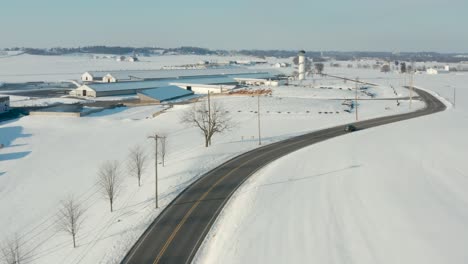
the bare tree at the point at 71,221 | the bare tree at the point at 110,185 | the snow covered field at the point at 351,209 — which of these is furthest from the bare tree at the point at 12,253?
the snow covered field at the point at 351,209

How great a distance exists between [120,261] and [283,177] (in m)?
18.1

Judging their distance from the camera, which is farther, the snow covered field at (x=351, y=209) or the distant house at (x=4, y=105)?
the distant house at (x=4, y=105)

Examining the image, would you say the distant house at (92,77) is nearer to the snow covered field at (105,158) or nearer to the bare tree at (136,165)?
the snow covered field at (105,158)

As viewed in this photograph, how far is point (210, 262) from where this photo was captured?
25438 mm

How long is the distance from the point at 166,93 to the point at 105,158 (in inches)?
2358

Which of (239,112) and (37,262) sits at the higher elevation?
(239,112)

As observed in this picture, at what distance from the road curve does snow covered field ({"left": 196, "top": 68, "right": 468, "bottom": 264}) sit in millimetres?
1086

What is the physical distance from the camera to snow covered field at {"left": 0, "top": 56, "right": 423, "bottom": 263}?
3117 centimetres

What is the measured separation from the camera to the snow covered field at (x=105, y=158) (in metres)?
31.2

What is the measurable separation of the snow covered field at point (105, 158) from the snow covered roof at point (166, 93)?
1020cm

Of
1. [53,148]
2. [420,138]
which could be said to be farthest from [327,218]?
[53,148]

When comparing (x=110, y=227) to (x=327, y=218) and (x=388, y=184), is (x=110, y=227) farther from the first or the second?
(x=388, y=184)

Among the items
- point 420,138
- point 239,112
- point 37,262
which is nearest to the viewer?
point 37,262

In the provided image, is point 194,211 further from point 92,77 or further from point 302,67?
point 302,67
